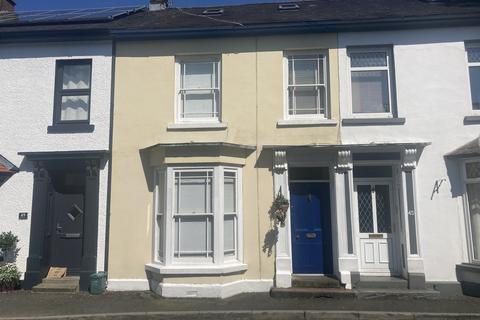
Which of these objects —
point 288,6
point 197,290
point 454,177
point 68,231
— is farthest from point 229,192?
point 288,6

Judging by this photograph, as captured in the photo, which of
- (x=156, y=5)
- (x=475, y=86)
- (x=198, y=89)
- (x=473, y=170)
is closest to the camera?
(x=473, y=170)

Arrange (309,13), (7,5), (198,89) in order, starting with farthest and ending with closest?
(7,5) → (309,13) → (198,89)

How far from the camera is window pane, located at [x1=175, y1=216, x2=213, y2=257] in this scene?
920cm

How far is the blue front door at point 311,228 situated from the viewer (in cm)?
962

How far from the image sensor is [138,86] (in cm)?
1016

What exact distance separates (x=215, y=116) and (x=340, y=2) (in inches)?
225

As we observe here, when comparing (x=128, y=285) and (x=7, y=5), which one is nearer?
(x=128, y=285)

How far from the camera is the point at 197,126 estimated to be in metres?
9.83

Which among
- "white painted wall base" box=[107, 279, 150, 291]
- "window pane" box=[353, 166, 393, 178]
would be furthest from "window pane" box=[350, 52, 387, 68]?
"white painted wall base" box=[107, 279, 150, 291]

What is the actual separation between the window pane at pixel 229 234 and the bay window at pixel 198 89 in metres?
2.45

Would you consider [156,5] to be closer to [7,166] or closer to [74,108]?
[74,108]

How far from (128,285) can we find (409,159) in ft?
23.2

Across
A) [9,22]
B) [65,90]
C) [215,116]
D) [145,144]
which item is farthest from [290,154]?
[9,22]

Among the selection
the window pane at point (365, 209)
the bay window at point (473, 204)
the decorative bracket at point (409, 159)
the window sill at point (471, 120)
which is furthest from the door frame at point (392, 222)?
the window sill at point (471, 120)
